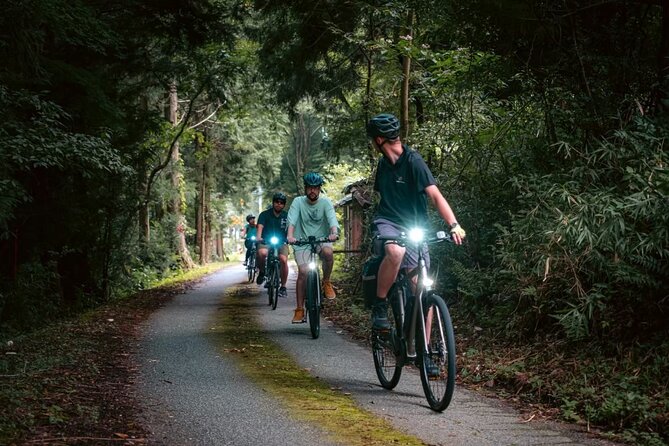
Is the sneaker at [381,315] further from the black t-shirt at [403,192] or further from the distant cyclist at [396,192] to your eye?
the black t-shirt at [403,192]

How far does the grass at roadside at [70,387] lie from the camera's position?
443 centimetres

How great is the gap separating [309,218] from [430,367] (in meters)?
4.86

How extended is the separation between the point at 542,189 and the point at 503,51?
1859mm

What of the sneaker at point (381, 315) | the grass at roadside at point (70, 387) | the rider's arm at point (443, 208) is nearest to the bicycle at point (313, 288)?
the grass at roadside at point (70, 387)

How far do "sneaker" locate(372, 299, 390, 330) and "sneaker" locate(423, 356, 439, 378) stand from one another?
740 millimetres

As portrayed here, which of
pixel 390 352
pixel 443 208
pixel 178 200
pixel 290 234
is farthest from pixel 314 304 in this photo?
pixel 178 200

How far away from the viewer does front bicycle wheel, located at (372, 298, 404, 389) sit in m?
5.85

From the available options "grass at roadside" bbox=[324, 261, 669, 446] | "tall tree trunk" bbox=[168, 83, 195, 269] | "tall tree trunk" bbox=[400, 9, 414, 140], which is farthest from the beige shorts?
"tall tree trunk" bbox=[168, 83, 195, 269]

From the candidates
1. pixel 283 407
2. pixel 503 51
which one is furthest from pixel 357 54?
pixel 283 407

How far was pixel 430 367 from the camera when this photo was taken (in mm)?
5336

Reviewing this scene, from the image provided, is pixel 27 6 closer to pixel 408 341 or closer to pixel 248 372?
pixel 248 372

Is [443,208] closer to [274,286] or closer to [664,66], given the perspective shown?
[664,66]

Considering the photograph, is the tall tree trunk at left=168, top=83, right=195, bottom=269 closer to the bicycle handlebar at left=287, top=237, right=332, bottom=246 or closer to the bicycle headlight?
the bicycle handlebar at left=287, top=237, right=332, bottom=246

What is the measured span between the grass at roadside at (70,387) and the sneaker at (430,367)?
2.19m
